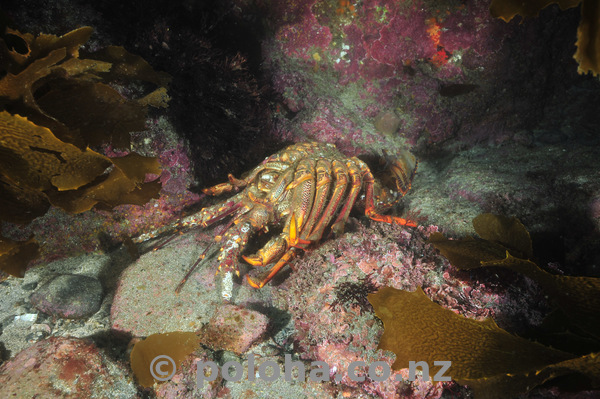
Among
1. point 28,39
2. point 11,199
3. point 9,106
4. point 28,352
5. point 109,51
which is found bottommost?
point 28,352

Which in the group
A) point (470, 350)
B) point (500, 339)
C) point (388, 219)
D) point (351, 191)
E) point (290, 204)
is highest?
point (351, 191)

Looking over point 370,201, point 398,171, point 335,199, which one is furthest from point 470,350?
point 398,171

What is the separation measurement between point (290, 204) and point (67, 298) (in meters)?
2.60

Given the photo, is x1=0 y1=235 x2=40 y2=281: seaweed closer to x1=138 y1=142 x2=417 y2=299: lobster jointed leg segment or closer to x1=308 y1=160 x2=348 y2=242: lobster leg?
x1=138 y1=142 x2=417 y2=299: lobster jointed leg segment

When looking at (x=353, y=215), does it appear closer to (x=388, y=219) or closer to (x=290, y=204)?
(x=388, y=219)

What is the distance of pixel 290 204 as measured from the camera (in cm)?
348

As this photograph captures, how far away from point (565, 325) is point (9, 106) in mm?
4049

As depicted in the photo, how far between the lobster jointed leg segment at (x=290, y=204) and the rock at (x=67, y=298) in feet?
3.34

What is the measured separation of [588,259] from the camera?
2.36 metres

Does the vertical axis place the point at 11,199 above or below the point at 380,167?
below

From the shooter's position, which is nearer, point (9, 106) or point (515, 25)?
point (9, 106)

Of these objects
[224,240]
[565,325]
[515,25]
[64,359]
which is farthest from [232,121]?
[515,25]

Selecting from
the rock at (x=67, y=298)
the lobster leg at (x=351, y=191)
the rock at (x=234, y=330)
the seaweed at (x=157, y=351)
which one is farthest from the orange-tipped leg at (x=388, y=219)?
the rock at (x=67, y=298)

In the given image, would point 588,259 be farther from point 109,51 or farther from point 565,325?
point 109,51
